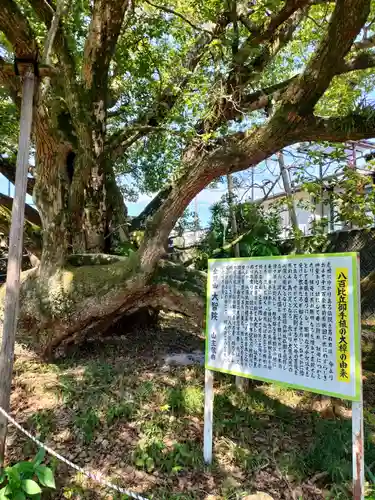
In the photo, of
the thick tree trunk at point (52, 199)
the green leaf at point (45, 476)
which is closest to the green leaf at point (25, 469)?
the green leaf at point (45, 476)

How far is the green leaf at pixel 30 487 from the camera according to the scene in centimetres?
231

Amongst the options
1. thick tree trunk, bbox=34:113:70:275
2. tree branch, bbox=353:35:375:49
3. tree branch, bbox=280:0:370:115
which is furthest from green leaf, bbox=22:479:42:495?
tree branch, bbox=353:35:375:49

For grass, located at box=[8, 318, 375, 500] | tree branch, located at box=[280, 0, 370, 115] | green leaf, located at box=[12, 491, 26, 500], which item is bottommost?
grass, located at box=[8, 318, 375, 500]

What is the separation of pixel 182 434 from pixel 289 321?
5.22 feet

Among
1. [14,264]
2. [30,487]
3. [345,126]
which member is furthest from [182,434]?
[345,126]

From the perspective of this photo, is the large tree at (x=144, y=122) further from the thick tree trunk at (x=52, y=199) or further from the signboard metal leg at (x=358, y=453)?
the signboard metal leg at (x=358, y=453)

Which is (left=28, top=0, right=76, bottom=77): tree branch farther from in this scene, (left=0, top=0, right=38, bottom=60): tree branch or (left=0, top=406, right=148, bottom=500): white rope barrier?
(left=0, top=406, right=148, bottom=500): white rope barrier

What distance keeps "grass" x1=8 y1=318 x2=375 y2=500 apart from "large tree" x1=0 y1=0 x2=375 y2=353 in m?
0.87

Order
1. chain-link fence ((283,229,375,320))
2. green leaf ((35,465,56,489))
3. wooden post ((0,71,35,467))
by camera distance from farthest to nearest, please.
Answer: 1. chain-link fence ((283,229,375,320))
2. wooden post ((0,71,35,467))
3. green leaf ((35,465,56,489))

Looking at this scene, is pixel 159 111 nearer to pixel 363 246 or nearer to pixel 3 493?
pixel 363 246

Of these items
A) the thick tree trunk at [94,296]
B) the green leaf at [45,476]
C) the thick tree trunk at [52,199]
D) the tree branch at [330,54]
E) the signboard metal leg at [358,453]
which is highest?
the tree branch at [330,54]

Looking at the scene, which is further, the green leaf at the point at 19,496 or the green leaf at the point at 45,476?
the green leaf at the point at 45,476

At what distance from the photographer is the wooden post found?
2.63m

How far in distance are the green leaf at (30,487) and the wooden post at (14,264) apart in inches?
14.2
